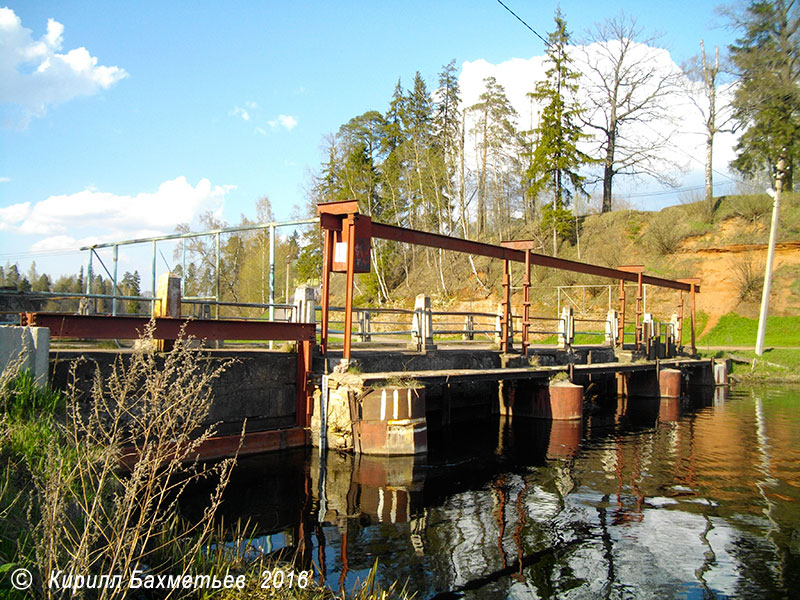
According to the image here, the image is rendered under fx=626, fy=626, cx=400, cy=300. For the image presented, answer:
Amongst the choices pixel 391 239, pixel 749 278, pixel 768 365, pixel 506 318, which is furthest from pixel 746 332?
pixel 391 239

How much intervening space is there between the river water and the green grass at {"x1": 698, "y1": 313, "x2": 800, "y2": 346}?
68.7 feet

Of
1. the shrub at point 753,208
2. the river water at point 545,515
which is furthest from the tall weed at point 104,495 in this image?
the shrub at point 753,208

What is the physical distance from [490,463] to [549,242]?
115 feet

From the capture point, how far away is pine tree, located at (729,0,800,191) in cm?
3128

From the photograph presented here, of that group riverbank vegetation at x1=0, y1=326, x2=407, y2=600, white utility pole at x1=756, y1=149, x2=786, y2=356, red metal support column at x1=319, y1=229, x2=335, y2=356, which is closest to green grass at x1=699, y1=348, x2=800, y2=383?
white utility pole at x1=756, y1=149, x2=786, y2=356

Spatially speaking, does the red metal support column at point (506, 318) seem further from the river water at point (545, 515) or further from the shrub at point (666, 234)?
the shrub at point (666, 234)

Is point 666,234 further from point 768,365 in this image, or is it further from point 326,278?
point 326,278

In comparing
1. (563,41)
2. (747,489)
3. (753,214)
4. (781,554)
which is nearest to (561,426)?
(747,489)

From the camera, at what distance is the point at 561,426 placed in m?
15.7

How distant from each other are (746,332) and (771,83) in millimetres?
12879

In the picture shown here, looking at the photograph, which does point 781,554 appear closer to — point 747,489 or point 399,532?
point 747,489

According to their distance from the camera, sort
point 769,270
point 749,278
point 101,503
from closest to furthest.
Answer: point 101,503
point 769,270
point 749,278

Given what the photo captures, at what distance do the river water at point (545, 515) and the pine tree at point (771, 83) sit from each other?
918 inches

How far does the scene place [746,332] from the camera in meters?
34.1
